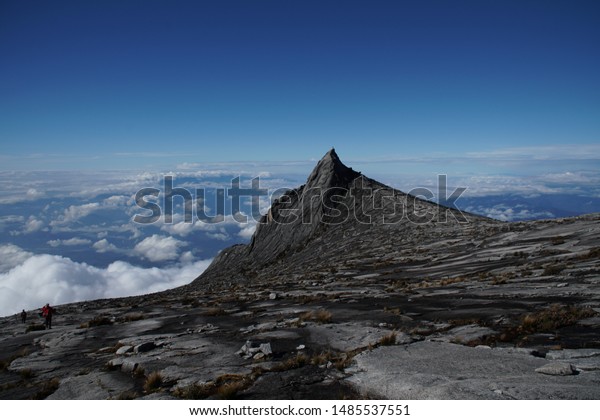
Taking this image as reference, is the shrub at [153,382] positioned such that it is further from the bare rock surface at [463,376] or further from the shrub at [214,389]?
the bare rock surface at [463,376]

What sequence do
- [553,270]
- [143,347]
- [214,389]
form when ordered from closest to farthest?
[214,389]
[143,347]
[553,270]

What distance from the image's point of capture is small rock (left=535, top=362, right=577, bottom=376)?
8773mm

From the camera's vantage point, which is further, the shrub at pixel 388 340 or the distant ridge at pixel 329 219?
the distant ridge at pixel 329 219

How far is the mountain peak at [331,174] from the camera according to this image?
70.7m

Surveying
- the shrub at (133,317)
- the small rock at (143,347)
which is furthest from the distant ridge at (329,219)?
the small rock at (143,347)

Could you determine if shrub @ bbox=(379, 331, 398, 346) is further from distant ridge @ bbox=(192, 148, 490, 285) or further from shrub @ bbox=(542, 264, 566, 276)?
distant ridge @ bbox=(192, 148, 490, 285)

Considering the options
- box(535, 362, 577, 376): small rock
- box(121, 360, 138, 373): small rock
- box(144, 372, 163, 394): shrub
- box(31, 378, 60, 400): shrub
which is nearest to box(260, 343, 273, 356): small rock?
box(144, 372, 163, 394): shrub

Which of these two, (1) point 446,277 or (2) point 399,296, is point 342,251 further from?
(2) point 399,296

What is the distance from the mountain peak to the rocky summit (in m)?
36.7

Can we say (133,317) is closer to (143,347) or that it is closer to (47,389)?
(143,347)

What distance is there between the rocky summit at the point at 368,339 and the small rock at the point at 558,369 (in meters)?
0.04

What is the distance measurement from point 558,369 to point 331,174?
208ft

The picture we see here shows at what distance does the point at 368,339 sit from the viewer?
13.7 meters

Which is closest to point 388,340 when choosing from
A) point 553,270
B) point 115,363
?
point 115,363
